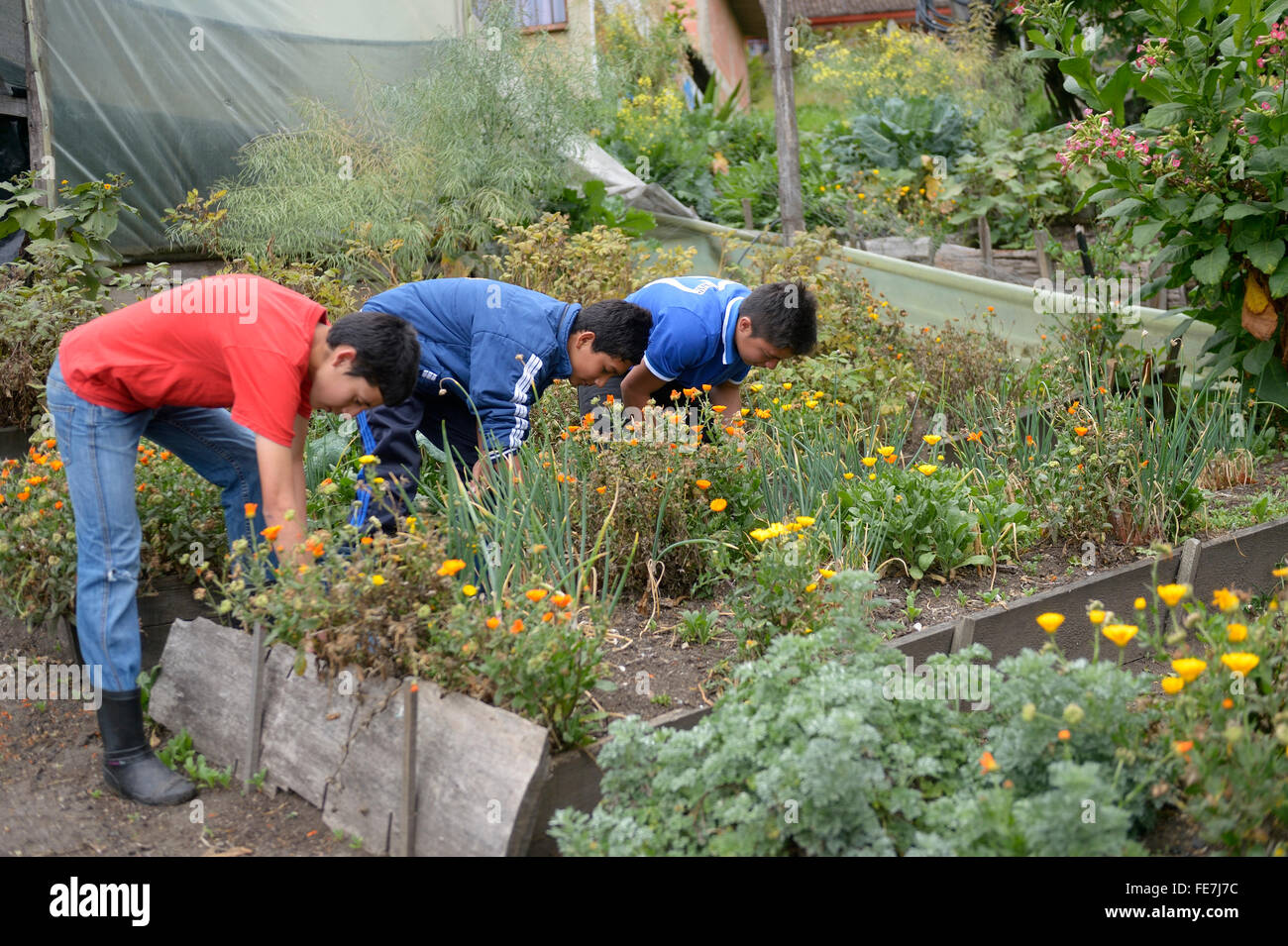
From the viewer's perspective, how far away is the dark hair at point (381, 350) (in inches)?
103

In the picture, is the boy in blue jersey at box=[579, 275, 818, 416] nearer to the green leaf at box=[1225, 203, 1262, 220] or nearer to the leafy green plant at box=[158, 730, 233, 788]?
the leafy green plant at box=[158, 730, 233, 788]

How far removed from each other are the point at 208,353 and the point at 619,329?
1265 mm

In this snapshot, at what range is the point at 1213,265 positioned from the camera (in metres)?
4.66

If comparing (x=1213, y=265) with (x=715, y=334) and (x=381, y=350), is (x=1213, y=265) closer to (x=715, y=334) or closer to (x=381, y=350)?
(x=715, y=334)

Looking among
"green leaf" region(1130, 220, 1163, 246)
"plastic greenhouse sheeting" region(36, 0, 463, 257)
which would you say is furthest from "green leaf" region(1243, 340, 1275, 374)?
"plastic greenhouse sheeting" region(36, 0, 463, 257)

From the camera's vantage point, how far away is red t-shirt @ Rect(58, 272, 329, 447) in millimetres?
2557

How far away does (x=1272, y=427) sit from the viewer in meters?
5.04

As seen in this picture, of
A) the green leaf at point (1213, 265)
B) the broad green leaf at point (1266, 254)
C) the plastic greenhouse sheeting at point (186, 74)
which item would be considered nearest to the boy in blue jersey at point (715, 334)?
the green leaf at point (1213, 265)

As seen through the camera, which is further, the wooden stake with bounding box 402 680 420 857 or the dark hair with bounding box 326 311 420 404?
the dark hair with bounding box 326 311 420 404

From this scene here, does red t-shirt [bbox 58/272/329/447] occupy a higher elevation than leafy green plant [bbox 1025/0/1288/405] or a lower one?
lower

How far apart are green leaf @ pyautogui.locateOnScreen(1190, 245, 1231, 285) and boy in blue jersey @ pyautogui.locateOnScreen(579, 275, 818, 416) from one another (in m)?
1.97

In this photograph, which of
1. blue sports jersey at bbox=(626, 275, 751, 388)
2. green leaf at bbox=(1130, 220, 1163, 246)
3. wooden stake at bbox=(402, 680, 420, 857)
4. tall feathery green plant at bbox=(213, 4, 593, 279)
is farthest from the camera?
tall feathery green plant at bbox=(213, 4, 593, 279)
